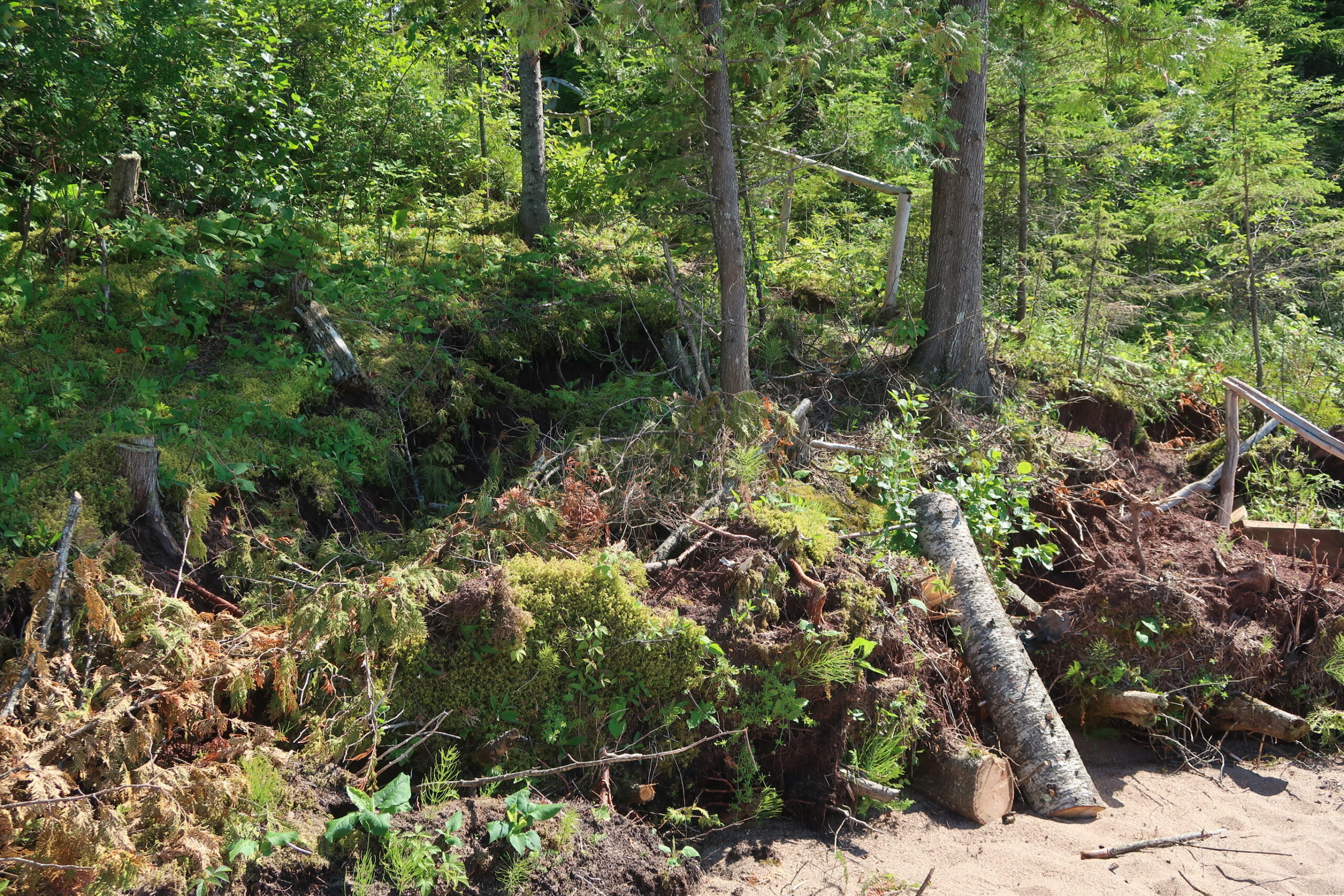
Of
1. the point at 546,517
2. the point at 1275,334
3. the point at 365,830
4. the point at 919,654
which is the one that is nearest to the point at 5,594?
the point at 365,830

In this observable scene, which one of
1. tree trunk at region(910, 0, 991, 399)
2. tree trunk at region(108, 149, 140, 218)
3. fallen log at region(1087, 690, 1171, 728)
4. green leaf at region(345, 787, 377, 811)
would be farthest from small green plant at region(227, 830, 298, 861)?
tree trunk at region(910, 0, 991, 399)

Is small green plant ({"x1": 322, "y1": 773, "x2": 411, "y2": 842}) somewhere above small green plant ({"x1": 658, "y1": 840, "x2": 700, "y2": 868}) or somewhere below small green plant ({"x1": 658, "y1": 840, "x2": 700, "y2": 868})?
above

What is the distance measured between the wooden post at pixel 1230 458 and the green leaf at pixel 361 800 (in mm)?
6440

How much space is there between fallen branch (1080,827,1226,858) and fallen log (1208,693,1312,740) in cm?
126

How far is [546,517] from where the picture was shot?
483 centimetres

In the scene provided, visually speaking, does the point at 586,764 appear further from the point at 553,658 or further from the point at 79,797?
the point at 79,797

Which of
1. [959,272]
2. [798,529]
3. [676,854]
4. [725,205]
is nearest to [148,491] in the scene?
[676,854]

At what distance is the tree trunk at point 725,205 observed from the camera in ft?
20.5

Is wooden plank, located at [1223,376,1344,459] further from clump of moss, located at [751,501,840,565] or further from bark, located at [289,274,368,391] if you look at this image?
bark, located at [289,274,368,391]

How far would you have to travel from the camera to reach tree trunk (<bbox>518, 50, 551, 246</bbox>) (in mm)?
8508

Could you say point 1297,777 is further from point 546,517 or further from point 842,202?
point 842,202

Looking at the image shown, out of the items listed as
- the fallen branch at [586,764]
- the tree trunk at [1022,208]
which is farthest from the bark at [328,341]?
the tree trunk at [1022,208]

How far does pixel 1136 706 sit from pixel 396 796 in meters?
4.21

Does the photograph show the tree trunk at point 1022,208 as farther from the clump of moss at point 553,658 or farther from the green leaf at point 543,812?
the green leaf at point 543,812
